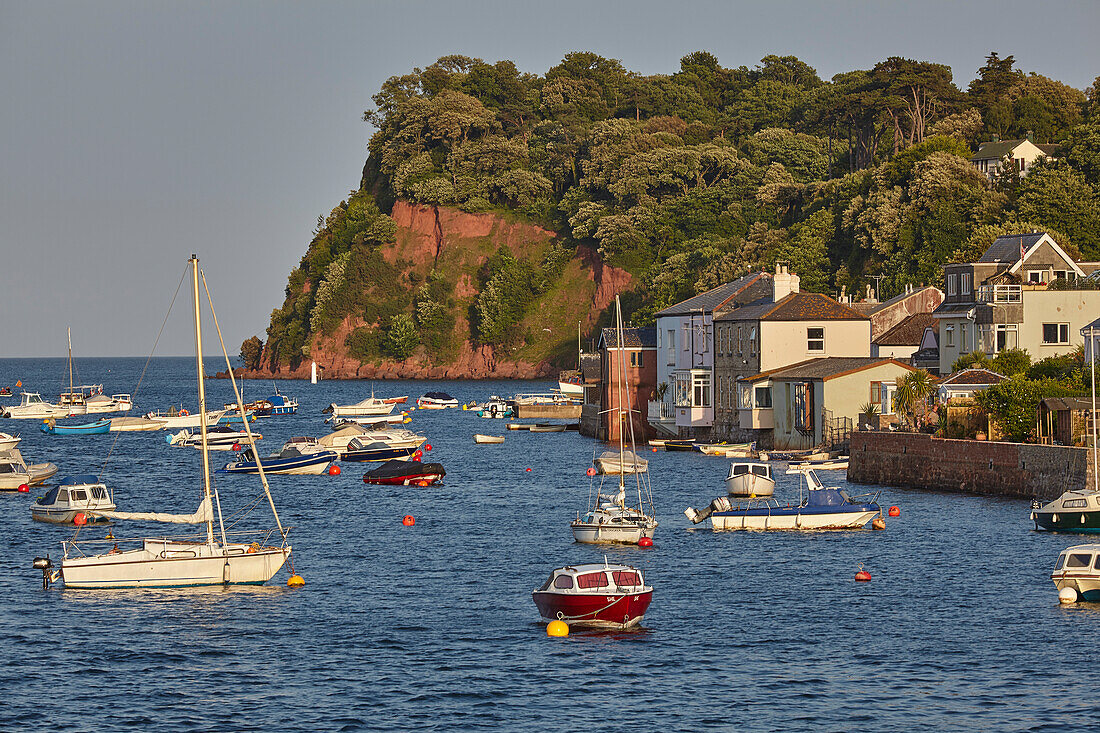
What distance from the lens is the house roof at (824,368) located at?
88.6 metres

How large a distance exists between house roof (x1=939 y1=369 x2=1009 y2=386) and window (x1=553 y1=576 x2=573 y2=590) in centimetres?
4061

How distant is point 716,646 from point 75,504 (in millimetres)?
43044

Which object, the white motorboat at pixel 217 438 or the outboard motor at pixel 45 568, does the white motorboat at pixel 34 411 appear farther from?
the outboard motor at pixel 45 568

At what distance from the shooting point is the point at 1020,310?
8769 cm

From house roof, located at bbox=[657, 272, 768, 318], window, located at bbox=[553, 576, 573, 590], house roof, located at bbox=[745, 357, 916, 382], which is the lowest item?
window, located at bbox=[553, 576, 573, 590]

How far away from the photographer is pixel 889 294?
463 feet

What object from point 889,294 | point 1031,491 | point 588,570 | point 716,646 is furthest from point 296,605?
point 889,294

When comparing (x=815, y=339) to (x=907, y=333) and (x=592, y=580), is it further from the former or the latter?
(x=592, y=580)

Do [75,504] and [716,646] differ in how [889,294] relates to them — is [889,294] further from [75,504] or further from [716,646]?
[716,646]

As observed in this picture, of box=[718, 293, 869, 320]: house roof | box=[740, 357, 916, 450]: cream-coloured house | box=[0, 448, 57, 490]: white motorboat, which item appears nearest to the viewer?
box=[0, 448, 57, 490]: white motorboat

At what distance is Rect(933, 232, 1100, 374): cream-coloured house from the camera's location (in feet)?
288

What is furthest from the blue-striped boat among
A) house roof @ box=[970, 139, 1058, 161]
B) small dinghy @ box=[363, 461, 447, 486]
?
house roof @ box=[970, 139, 1058, 161]

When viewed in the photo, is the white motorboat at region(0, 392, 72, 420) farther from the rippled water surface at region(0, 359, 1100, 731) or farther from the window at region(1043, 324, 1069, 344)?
the window at region(1043, 324, 1069, 344)

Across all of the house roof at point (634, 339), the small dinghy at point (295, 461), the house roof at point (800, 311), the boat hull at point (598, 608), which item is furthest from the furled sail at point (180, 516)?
the house roof at point (634, 339)
